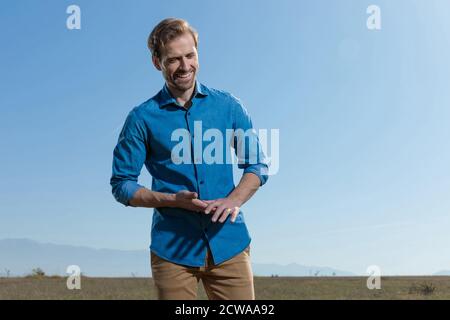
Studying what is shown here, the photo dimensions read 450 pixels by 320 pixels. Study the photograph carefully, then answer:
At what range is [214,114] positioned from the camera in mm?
3529

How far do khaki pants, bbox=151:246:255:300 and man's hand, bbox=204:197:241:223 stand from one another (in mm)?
336

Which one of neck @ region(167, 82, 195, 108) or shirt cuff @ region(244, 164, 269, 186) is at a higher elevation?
neck @ region(167, 82, 195, 108)

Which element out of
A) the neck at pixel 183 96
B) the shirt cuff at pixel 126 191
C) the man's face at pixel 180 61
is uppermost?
the man's face at pixel 180 61

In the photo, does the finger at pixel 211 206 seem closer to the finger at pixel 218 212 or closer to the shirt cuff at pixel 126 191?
the finger at pixel 218 212

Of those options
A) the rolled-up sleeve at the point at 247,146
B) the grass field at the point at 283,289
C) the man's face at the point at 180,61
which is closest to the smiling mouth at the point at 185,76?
the man's face at the point at 180,61

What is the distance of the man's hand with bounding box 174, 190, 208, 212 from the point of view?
3.07m

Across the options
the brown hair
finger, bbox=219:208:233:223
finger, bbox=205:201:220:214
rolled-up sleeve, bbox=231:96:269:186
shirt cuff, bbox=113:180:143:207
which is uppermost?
the brown hair

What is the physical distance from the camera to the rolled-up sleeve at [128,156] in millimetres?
3381

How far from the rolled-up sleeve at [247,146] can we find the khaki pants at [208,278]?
503 mm

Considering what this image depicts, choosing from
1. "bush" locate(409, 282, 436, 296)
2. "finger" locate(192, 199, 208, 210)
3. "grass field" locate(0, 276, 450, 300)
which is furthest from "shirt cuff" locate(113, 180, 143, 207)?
"bush" locate(409, 282, 436, 296)

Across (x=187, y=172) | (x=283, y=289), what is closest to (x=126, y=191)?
(x=187, y=172)

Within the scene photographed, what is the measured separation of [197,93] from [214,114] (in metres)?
0.18

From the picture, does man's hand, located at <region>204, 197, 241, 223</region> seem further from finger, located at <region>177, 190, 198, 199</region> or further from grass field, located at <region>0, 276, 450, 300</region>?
grass field, located at <region>0, 276, 450, 300</region>
